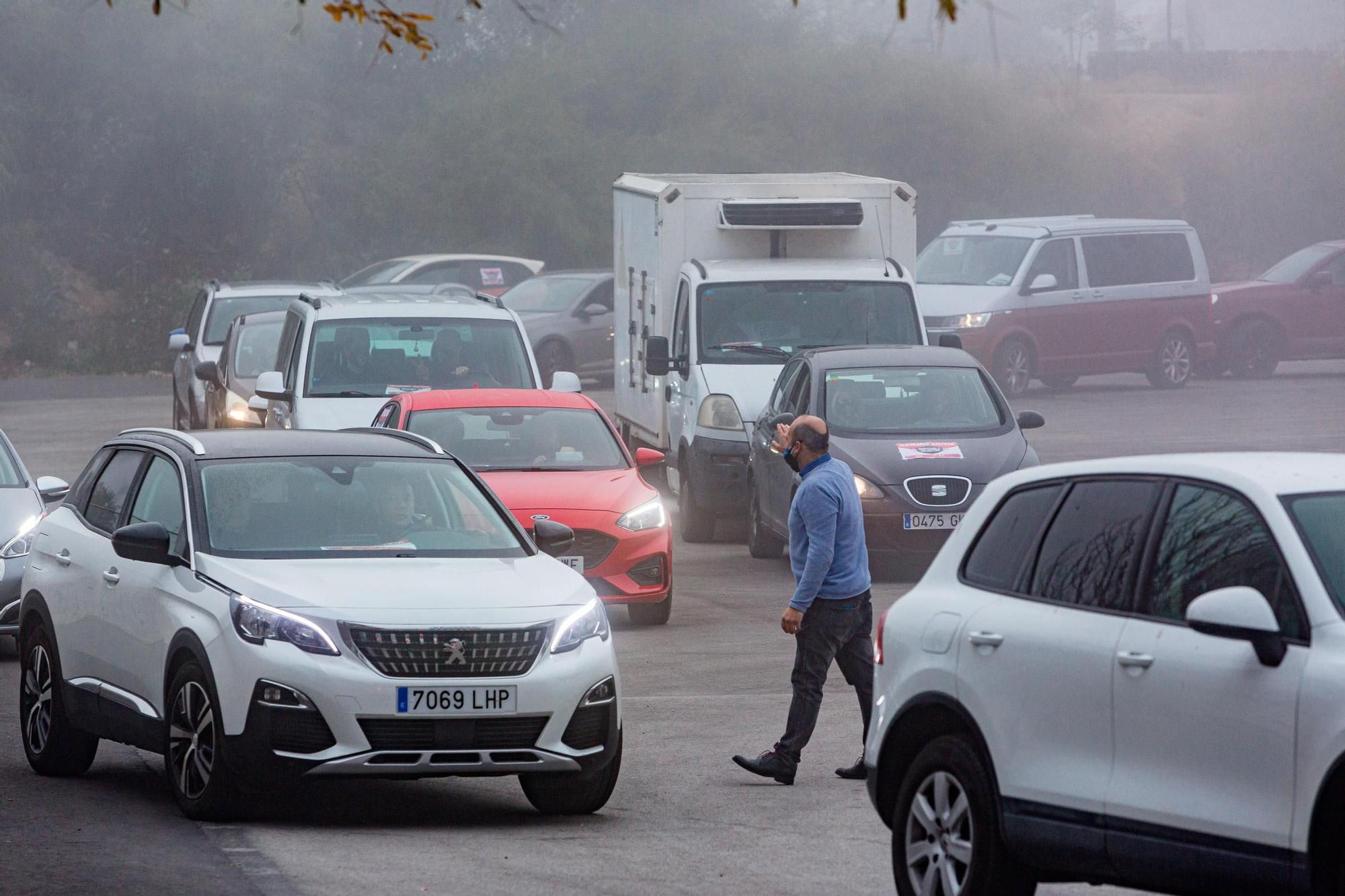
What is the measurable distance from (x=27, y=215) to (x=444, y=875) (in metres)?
37.5

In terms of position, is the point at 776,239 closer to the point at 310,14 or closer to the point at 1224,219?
the point at 310,14

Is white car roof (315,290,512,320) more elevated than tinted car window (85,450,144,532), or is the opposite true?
white car roof (315,290,512,320)

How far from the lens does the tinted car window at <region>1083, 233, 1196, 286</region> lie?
29812mm

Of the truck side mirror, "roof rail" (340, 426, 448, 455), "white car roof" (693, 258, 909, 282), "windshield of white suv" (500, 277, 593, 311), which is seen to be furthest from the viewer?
"windshield of white suv" (500, 277, 593, 311)

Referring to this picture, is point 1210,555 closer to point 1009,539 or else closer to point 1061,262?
point 1009,539

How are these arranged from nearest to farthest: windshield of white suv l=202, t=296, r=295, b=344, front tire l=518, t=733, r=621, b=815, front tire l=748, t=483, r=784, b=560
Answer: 1. front tire l=518, t=733, r=621, b=815
2. front tire l=748, t=483, r=784, b=560
3. windshield of white suv l=202, t=296, r=295, b=344

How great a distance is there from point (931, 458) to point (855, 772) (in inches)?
269

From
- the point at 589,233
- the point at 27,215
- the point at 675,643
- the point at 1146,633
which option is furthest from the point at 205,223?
the point at 1146,633

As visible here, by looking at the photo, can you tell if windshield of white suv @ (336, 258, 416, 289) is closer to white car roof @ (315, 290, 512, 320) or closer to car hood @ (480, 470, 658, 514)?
white car roof @ (315, 290, 512, 320)

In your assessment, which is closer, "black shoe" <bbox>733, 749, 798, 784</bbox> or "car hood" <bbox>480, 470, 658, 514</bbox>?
"black shoe" <bbox>733, 749, 798, 784</bbox>

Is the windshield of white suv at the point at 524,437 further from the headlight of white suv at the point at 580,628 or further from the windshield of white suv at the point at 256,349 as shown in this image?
the windshield of white suv at the point at 256,349

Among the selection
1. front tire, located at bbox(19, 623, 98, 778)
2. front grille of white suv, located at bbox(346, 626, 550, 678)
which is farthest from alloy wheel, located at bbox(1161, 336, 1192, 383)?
front grille of white suv, located at bbox(346, 626, 550, 678)

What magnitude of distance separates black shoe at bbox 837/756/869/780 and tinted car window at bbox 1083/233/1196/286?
2127 centimetres

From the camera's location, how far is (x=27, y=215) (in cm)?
4238
